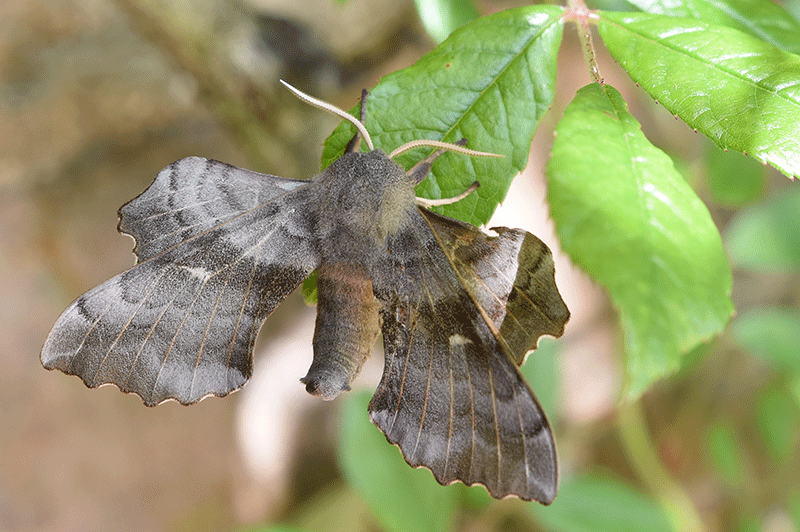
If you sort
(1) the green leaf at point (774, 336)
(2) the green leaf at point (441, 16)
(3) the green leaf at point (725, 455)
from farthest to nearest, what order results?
(3) the green leaf at point (725, 455), (1) the green leaf at point (774, 336), (2) the green leaf at point (441, 16)

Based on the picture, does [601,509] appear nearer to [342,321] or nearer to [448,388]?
[448,388]

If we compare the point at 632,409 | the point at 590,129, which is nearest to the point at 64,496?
the point at 632,409

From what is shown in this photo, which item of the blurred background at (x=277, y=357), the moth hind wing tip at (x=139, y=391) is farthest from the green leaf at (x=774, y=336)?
the moth hind wing tip at (x=139, y=391)

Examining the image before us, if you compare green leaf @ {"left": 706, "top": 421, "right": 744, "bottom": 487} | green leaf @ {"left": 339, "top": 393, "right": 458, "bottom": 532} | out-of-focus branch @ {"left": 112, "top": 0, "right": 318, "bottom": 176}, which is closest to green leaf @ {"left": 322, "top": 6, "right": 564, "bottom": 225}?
out-of-focus branch @ {"left": 112, "top": 0, "right": 318, "bottom": 176}

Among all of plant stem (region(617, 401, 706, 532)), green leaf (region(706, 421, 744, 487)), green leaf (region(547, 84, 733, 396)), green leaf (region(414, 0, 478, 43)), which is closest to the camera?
green leaf (region(547, 84, 733, 396))

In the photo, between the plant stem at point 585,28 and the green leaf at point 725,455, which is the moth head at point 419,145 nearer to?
the plant stem at point 585,28

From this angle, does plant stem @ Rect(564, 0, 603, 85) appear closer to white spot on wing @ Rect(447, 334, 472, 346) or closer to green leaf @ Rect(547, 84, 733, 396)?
green leaf @ Rect(547, 84, 733, 396)
